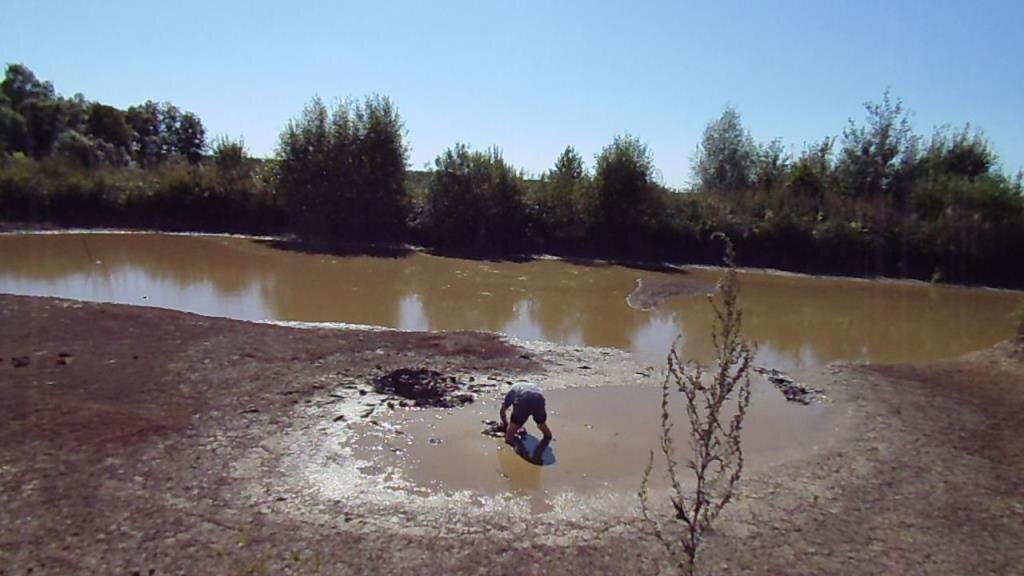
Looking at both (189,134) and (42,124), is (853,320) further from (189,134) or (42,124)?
(189,134)

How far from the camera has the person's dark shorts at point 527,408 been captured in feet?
30.3

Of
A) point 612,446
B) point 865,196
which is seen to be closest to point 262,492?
point 612,446

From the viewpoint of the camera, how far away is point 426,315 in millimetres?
18984

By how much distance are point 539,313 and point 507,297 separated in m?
2.48

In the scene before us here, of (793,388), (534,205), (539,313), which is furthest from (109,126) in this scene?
(793,388)

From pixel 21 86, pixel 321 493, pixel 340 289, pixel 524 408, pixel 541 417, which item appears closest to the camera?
pixel 321 493

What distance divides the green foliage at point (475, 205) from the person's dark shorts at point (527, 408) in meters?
23.2

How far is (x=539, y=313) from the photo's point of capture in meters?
19.9

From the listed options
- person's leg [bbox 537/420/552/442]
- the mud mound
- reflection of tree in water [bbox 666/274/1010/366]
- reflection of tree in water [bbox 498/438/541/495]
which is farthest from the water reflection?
reflection of tree in water [bbox 498/438/541/495]

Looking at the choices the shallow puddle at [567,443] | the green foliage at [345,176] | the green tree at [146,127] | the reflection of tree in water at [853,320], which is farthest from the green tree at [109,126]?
the shallow puddle at [567,443]

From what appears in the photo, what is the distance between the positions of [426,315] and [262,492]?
11497mm

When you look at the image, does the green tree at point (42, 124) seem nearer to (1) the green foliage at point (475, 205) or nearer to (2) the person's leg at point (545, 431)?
(1) the green foliage at point (475, 205)

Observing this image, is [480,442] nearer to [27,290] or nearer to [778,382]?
[778,382]

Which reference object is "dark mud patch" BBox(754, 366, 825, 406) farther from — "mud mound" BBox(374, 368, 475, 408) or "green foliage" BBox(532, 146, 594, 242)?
"green foliage" BBox(532, 146, 594, 242)
